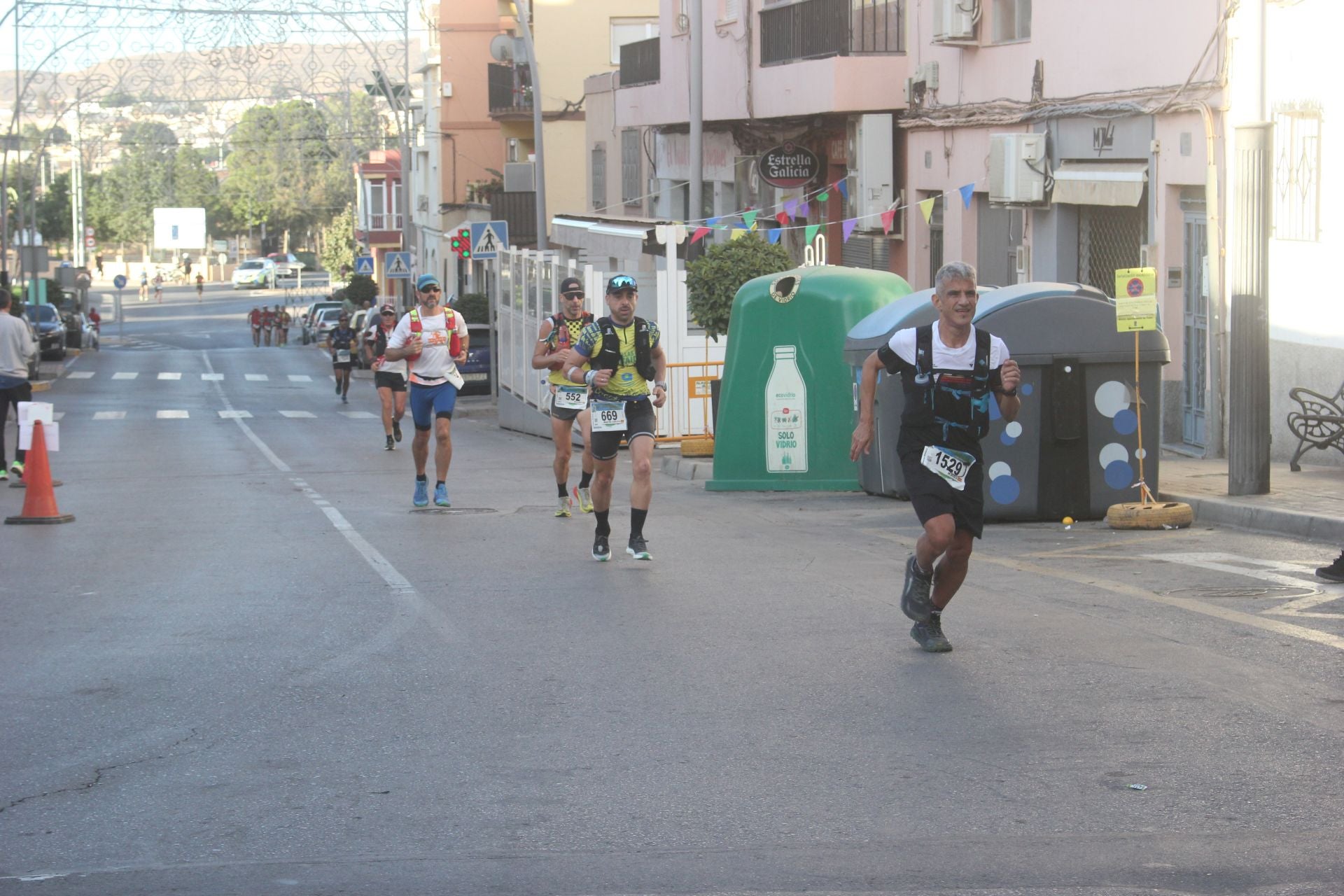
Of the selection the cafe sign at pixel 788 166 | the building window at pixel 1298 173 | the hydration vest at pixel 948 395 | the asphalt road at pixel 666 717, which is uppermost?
the cafe sign at pixel 788 166

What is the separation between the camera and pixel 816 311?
1620 centimetres

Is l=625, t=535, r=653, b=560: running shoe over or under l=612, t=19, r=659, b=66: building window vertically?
under

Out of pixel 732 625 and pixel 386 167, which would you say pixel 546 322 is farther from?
pixel 386 167

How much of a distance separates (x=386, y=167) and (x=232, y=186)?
57.0 metres

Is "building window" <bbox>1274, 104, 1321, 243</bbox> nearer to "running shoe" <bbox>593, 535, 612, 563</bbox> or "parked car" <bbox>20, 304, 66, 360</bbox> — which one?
"running shoe" <bbox>593, 535, 612, 563</bbox>

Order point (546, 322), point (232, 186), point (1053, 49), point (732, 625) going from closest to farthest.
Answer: point (732, 625) < point (546, 322) < point (1053, 49) < point (232, 186)

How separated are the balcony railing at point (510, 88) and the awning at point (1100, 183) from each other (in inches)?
1309

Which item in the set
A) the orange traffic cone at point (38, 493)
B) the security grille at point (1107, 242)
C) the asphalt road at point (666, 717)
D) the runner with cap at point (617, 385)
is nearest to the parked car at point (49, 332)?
the security grille at point (1107, 242)

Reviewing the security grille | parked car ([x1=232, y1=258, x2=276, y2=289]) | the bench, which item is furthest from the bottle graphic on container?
parked car ([x1=232, y1=258, x2=276, y2=289])

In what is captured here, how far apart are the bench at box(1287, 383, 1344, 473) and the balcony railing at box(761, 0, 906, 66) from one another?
10.5m

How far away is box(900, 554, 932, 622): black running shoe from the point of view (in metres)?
8.08

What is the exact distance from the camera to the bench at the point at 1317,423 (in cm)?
1452

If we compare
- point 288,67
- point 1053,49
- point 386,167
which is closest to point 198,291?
point 386,167

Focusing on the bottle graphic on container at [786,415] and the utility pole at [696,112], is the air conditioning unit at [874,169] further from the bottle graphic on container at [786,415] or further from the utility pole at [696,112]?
the bottle graphic on container at [786,415]
